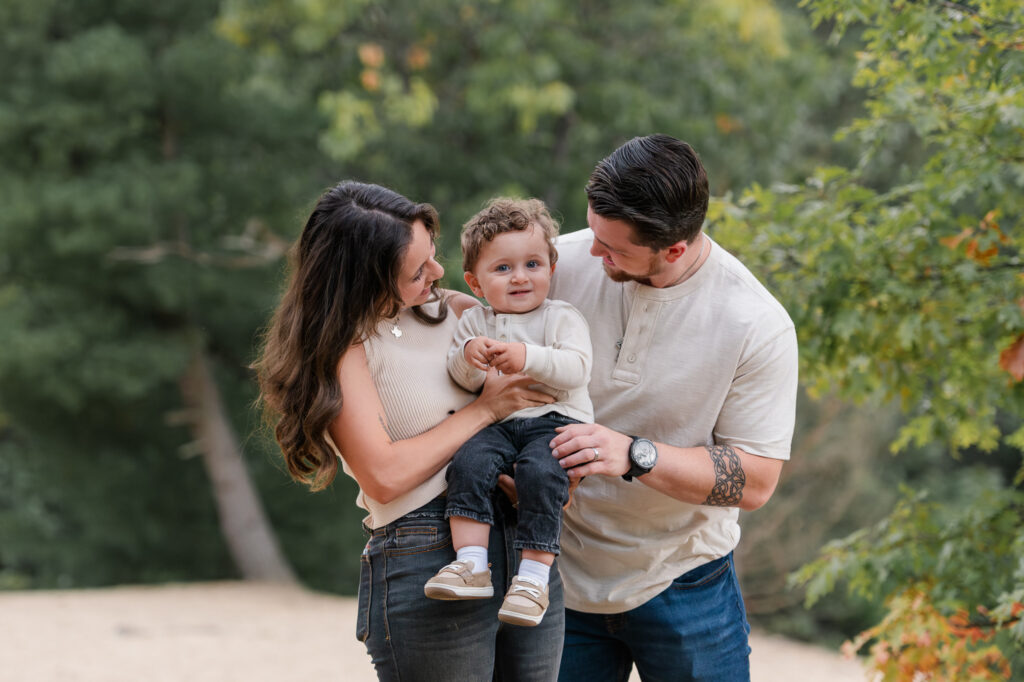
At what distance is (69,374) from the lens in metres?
10.6

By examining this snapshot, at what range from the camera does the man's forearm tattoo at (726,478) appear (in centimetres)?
223

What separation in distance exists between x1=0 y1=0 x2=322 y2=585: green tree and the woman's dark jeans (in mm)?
7185

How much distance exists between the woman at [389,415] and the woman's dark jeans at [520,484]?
0.04m

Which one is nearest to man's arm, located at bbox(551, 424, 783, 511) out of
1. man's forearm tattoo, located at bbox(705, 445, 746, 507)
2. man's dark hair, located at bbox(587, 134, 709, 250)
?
man's forearm tattoo, located at bbox(705, 445, 746, 507)

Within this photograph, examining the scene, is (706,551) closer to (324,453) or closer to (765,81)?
(324,453)

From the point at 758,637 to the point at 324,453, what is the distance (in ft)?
34.4

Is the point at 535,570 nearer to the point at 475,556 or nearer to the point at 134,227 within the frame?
the point at 475,556

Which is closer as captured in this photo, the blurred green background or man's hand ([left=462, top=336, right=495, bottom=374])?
man's hand ([left=462, top=336, right=495, bottom=374])

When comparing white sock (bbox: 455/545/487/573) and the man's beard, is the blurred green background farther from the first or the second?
white sock (bbox: 455/545/487/573)

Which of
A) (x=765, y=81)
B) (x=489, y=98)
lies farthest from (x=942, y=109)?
(x=765, y=81)

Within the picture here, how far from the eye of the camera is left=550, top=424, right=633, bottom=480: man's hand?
2098mm

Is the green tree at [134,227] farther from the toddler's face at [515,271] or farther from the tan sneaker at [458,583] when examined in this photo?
the tan sneaker at [458,583]

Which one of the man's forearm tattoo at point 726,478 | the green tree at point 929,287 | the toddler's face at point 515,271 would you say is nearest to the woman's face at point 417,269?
the toddler's face at point 515,271

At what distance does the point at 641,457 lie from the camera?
7.06 ft
